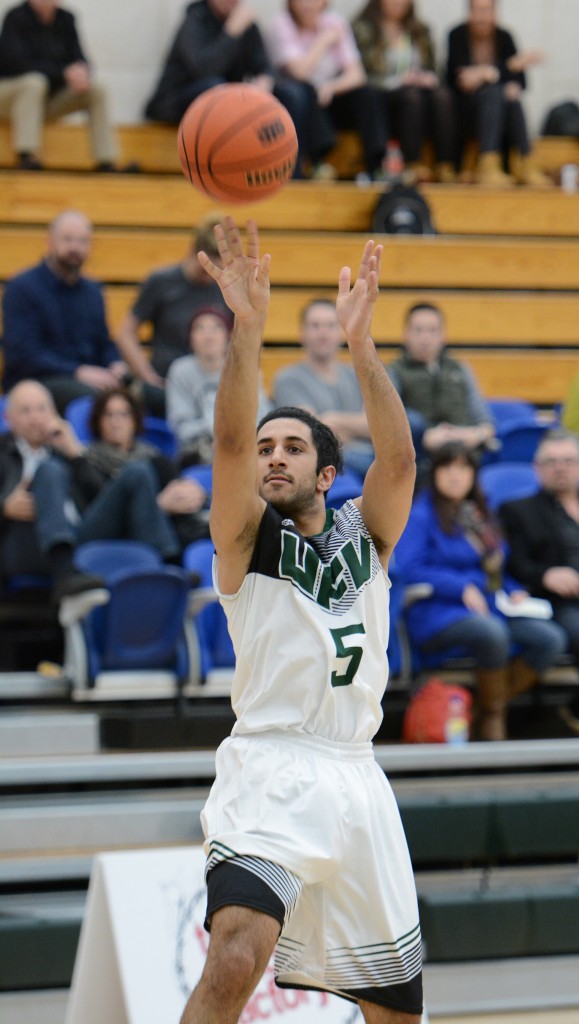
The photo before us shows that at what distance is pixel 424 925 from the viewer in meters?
5.44

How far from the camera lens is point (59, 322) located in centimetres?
751

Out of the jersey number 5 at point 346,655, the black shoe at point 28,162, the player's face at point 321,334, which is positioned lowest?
the jersey number 5 at point 346,655

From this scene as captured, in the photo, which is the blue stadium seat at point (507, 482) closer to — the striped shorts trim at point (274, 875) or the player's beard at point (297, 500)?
the player's beard at point (297, 500)

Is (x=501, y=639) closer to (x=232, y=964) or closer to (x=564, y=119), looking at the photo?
(x=232, y=964)

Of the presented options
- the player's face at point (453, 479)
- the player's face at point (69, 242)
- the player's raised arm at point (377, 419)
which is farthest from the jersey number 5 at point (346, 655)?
the player's face at point (69, 242)

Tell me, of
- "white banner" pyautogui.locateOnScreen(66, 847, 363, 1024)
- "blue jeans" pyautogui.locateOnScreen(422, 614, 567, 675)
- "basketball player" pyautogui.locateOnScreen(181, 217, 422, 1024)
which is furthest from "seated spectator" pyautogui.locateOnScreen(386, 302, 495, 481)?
"basketball player" pyautogui.locateOnScreen(181, 217, 422, 1024)

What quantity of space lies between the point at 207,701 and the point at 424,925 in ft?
4.37

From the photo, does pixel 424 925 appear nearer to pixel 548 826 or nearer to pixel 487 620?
pixel 548 826

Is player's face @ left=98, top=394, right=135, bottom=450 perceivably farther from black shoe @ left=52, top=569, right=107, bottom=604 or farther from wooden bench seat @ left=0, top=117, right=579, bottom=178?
wooden bench seat @ left=0, top=117, right=579, bottom=178

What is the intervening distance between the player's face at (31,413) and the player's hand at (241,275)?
3018 mm

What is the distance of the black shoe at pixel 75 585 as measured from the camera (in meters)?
5.71

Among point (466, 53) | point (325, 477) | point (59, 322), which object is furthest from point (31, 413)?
point (466, 53)

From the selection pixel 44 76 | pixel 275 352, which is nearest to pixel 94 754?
pixel 275 352

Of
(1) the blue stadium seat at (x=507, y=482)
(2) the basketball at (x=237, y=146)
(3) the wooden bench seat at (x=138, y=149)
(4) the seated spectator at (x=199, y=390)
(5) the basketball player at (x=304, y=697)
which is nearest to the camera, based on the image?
(5) the basketball player at (x=304, y=697)
